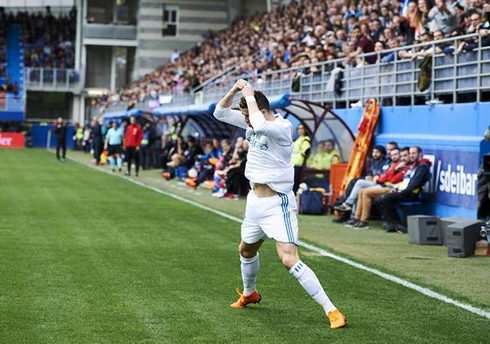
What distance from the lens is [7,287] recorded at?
9391mm

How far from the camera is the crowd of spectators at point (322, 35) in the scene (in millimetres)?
19719

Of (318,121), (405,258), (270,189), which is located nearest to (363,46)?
(318,121)

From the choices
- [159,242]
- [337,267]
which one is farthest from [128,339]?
[159,242]

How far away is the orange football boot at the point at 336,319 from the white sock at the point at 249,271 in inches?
40.0

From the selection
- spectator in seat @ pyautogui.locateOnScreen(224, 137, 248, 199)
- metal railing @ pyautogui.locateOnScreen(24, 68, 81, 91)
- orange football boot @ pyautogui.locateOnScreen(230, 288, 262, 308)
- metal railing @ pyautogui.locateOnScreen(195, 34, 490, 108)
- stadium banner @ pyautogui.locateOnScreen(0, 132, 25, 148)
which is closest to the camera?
orange football boot @ pyautogui.locateOnScreen(230, 288, 262, 308)

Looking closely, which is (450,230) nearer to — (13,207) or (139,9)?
(13,207)

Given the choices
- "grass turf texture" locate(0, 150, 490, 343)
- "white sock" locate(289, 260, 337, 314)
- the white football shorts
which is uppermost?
the white football shorts

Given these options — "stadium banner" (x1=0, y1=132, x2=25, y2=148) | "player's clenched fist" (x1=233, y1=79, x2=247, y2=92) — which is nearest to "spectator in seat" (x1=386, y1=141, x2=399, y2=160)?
"player's clenched fist" (x1=233, y1=79, x2=247, y2=92)

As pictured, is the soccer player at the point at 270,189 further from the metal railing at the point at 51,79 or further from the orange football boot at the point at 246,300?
the metal railing at the point at 51,79

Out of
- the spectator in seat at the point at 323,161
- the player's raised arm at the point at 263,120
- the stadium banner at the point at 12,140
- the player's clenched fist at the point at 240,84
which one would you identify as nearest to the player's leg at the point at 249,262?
the player's raised arm at the point at 263,120

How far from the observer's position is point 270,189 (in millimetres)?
8453

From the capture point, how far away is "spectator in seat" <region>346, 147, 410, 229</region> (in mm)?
16969

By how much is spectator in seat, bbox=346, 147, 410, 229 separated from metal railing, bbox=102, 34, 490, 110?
1.50m

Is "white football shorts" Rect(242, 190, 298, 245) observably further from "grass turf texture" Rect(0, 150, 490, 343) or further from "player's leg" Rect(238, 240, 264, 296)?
"grass turf texture" Rect(0, 150, 490, 343)
